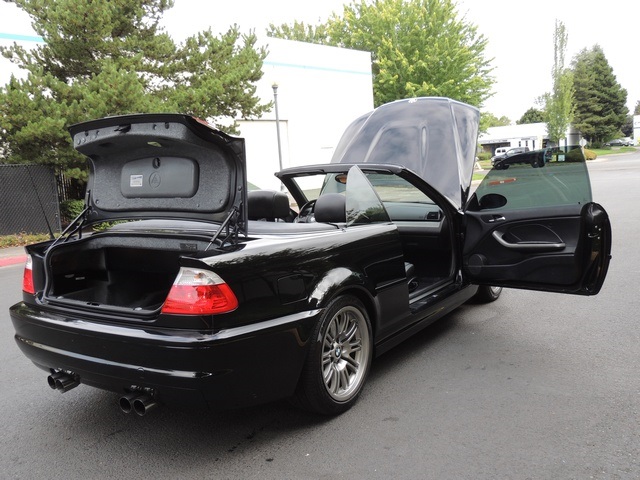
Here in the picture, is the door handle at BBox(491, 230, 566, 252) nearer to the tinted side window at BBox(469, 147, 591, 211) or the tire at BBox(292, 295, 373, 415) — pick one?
the tinted side window at BBox(469, 147, 591, 211)

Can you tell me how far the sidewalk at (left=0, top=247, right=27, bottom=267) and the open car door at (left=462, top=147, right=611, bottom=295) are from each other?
10.3 metres

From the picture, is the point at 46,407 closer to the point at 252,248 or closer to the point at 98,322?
the point at 98,322

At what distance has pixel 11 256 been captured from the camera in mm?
11570

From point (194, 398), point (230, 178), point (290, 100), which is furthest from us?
point (290, 100)

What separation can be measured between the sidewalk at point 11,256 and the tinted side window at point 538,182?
10.4 m

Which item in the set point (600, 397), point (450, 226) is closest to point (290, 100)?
point (450, 226)

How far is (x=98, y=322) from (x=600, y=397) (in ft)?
10.0

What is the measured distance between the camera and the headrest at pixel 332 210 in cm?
354

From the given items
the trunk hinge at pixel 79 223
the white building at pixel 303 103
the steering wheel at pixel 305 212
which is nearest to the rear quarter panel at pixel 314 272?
the steering wheel at pixel 305 212

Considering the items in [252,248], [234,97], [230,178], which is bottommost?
[252,248]

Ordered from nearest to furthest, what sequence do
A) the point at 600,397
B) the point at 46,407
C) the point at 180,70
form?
the point at 600,397, the point at 46,407, the point at 180,70

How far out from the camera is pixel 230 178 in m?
2.86

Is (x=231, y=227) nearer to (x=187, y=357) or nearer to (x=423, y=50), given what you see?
(x=187, y=357)

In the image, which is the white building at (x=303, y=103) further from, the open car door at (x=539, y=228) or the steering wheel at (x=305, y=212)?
the open car door at (x=539, y=228)
